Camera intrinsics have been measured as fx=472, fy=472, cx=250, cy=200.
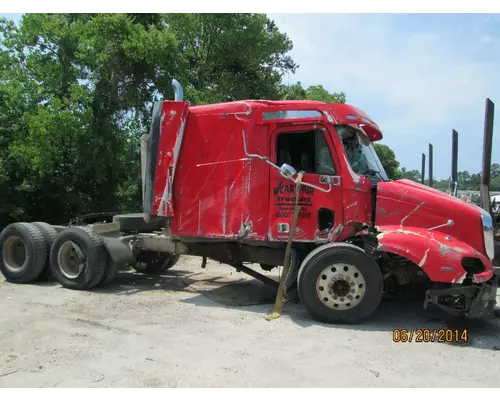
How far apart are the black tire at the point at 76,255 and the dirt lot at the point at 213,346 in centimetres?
37

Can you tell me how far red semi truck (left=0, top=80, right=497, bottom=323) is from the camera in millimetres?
5836

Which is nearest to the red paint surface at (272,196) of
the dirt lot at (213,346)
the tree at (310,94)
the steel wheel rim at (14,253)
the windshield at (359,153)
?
the windshield at (359,153)

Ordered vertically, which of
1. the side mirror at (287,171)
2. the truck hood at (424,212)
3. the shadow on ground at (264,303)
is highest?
the side mirror at (287,171)

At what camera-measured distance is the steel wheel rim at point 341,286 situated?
5.97 metres

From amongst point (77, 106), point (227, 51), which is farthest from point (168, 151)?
point (227, 51)

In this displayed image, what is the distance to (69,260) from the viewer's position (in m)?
8.21

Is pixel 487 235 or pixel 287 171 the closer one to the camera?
pixel 487 235

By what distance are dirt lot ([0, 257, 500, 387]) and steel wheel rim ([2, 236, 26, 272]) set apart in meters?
1.16

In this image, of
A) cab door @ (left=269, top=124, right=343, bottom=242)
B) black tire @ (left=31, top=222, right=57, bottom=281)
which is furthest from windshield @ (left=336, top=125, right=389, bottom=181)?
black tire @ (left=31, top=222, right=57, bottom=281)

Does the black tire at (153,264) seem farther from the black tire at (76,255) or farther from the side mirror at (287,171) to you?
the side mirror at (287,171)

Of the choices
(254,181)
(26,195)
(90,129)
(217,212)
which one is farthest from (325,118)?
(26,195)

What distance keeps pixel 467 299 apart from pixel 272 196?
2811 mm
